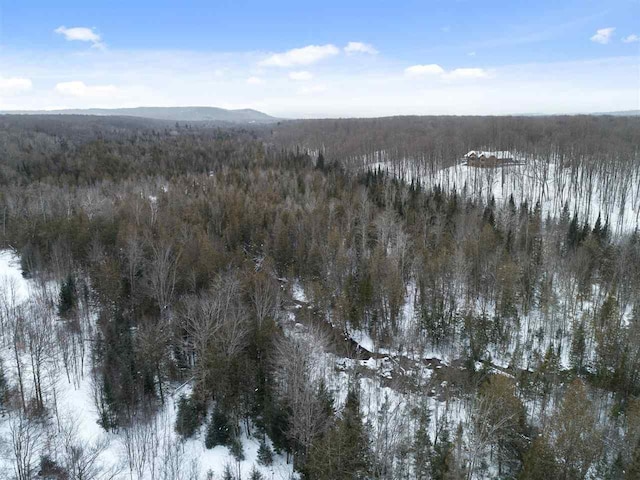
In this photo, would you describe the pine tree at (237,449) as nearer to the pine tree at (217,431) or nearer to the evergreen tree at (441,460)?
the pine tree at (217,431)

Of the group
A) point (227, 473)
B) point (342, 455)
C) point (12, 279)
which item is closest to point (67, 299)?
point (12, 279)

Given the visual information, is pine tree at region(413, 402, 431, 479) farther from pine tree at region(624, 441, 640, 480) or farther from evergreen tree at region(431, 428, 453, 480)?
pine tree at region(624, 441, 640, 480)

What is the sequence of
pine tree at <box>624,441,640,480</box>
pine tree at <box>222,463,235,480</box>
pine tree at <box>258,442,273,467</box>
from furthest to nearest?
pine tree at <box>258,442,273,467</box> → pine tree at <box>222,463,235,480</box> → pine tree at <box>624,441,640,480</box>

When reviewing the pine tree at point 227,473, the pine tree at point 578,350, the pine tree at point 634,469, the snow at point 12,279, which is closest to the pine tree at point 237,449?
the pine tree at point 227,473

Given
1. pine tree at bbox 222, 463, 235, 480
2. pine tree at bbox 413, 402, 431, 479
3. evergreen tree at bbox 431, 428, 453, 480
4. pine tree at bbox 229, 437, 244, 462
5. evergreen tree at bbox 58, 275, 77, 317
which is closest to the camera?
evergreen tree at bbox 431, 428, 453, 480

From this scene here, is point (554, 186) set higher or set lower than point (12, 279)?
higher

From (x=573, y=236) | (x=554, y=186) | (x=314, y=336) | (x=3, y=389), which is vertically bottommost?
(x=3, y=389)

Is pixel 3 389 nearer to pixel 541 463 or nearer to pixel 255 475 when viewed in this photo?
pixel 255 475

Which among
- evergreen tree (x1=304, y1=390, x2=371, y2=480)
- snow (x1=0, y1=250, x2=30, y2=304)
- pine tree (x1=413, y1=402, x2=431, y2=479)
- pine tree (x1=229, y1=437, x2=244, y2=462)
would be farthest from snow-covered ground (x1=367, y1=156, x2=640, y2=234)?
snow (x1=0, y1=250, x2=30, y2=304)
